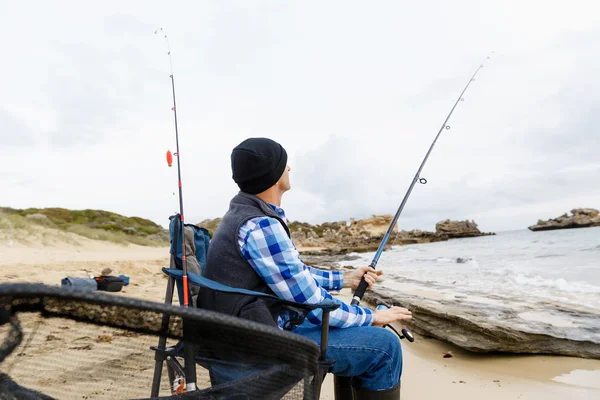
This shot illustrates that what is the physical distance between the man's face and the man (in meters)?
0.08

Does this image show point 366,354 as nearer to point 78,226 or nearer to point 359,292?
point 359,292

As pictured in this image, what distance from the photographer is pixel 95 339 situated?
108 cm

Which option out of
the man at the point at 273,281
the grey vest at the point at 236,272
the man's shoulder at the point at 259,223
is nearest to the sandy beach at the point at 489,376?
the man at the point at 273,281

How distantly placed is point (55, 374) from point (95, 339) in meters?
0.20

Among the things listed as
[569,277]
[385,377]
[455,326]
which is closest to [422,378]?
[455,326]

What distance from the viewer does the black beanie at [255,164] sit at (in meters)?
2.10

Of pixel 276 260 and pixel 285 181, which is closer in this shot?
pixel 276 260

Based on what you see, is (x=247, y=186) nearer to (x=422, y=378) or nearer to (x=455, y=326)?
(x=422, y=378)

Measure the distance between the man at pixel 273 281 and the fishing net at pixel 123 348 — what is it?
0.47 metres

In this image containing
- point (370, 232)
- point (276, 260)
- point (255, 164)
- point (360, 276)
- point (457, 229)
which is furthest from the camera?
point (457, 229)

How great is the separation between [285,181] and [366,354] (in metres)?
0.95

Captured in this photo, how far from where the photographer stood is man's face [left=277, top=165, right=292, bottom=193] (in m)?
2.26

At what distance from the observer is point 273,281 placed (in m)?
1.84

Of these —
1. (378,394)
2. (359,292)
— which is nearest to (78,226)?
(359,292)
